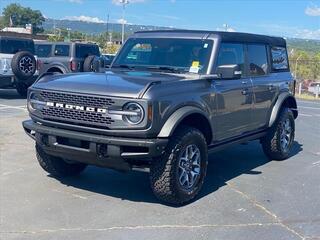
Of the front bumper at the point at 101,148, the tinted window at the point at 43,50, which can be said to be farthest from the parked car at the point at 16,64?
the front bumper at the point at 101,148

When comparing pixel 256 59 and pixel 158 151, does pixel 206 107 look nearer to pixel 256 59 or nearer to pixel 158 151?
pixel 158 151

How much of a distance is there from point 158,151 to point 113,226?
0.85 metres

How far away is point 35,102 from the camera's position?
223 inches

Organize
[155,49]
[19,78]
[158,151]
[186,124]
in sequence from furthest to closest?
1. [19,78]
2. [155,49]
3. [186,124]
4. [158,151]

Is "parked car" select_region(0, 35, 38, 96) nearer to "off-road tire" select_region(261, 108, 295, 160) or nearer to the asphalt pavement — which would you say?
the asphalt pavement

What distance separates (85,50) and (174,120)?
13.4 meters

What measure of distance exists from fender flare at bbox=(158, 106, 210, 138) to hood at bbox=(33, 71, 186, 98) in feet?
1.30

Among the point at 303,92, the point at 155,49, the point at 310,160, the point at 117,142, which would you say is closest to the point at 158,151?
the point at 117,142

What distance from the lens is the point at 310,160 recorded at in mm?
8156

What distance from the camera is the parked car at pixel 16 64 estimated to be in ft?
46.9

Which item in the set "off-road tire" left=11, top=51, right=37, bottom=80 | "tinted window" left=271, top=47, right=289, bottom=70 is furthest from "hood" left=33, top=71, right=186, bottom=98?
"off-road tire" left=11, top=51, right=37, bottom=80

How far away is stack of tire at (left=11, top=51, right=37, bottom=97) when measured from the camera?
1422cm

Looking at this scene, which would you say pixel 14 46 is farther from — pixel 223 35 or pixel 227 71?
pixel 227 71

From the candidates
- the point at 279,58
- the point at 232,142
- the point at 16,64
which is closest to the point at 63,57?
the point at 16,64
